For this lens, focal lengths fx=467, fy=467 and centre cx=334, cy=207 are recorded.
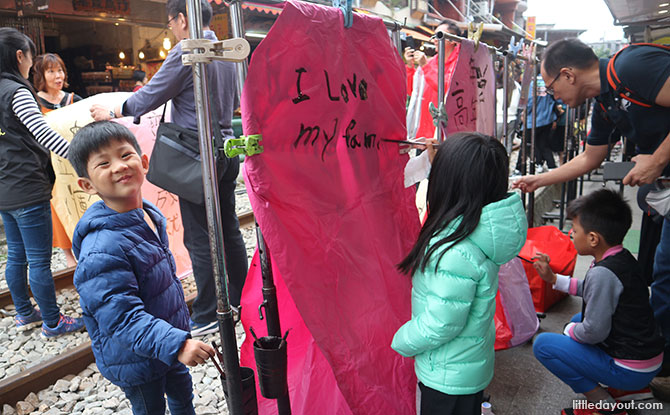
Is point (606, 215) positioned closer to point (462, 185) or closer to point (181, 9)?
point (462, 185)

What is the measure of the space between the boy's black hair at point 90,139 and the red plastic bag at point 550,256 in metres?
2.63

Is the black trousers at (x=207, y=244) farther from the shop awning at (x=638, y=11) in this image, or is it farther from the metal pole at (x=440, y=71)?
the shop awning at (x=638, y=11)

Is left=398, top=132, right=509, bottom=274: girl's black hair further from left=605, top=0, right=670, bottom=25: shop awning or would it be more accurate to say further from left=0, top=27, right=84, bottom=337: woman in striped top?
left=605, top=0, right=670, bottom=25: shop awning

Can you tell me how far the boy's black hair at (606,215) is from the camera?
7.17ft

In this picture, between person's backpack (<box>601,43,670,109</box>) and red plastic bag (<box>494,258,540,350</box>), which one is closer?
person's backpack (<box>601,43,670,109</box>)

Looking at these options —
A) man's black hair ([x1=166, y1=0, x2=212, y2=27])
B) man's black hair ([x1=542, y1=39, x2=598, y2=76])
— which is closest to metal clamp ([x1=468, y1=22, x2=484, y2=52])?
man's black hair ([x1=542, y1=39, x2=598, y2=76])

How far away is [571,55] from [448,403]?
6.26 ft

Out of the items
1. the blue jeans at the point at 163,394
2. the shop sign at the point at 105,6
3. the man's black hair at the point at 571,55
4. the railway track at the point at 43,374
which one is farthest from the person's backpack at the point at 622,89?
the shop sign at the point at 105,6

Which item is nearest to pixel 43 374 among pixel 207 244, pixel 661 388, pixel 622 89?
pixel 207 244

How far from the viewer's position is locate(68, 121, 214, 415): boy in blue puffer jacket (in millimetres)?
1426

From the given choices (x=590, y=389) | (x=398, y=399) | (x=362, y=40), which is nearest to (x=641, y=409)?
(x=590, y=389)

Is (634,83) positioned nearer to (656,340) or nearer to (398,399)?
(656,340)

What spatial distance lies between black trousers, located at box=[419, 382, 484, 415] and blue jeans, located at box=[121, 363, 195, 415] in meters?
0.96

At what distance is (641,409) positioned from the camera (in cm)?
227
